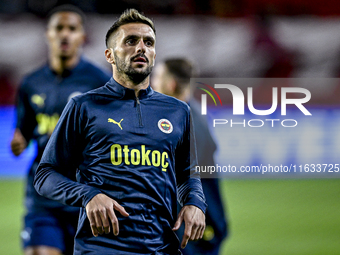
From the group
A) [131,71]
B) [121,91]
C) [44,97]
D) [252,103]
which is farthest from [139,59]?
[252,103]

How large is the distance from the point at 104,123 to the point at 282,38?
9960 millimetres

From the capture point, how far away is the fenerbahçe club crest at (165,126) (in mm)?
2240

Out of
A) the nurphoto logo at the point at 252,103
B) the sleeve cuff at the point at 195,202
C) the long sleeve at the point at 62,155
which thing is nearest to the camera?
the long sleeve at the point at 62,155

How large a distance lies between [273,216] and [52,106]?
15.4 ft

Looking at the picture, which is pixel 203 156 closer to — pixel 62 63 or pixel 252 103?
pixel 62 63

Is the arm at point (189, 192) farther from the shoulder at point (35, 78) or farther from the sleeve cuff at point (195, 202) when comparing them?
the shoulder at point (35, 78)

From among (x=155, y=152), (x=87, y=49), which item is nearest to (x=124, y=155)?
(x=155, y=152)

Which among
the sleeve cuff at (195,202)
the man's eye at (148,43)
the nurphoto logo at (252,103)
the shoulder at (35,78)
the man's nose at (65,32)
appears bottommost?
the sleeve cuff at (195,202)

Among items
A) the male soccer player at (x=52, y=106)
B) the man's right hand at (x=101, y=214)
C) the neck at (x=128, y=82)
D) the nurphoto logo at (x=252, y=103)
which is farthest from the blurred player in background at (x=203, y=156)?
the nurphoto logo at (x=252, y=103)

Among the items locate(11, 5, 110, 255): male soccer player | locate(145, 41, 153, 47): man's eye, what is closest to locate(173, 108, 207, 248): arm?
locate(145, 41, 153, 47): man's eye

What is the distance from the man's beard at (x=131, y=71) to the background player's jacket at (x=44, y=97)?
59.0 inches

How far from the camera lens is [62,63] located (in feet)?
13.0

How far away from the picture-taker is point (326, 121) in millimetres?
9703

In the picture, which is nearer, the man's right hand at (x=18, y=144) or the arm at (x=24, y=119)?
the man's right hand at (x=18, y=144)
